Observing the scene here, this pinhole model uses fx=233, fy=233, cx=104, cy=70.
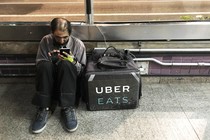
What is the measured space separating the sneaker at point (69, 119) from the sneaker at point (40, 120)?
0.46 ft

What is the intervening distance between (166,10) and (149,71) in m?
0.65

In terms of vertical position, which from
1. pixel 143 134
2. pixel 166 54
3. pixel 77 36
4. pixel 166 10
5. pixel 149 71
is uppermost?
pixel 166 10

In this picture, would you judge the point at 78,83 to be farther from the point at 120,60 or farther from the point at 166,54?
the point at 166,54

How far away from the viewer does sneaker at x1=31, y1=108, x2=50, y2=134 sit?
180cm

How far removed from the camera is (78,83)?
201 centimetres

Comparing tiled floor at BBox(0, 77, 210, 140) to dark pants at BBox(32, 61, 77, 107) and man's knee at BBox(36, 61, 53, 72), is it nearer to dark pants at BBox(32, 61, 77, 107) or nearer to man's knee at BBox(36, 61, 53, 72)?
dark pants at BBox(32, 61, 77, 107)

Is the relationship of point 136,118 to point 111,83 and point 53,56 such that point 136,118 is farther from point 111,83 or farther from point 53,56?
point 53,56

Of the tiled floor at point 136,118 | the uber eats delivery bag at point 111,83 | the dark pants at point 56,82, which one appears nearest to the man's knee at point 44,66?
A: the dark pants at point 56,82

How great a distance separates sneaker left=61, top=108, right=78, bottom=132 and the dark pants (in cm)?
5

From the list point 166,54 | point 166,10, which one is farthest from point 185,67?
point 166,10

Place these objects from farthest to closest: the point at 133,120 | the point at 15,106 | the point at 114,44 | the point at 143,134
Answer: the point at 114,44
the point at 15,106
the point at 133,120
the point at 143,134

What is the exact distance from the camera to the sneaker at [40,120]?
5.90ft

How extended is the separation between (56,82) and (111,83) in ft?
1.49

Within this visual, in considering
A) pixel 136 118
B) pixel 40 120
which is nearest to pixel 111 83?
pixel 136 118
